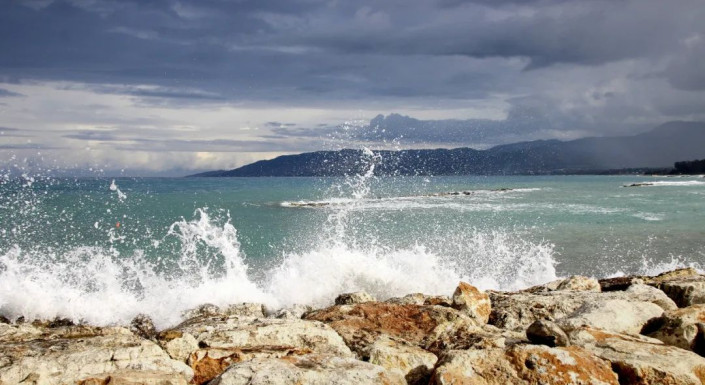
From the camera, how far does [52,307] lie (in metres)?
12.6

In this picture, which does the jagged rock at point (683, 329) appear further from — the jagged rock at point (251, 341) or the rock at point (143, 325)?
the rock at point (143, 325)

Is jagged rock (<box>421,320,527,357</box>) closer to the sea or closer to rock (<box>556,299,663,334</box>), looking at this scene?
rock (<box>556,299,663,334</box>)

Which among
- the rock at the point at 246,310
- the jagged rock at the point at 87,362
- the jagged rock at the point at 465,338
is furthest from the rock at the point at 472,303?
the jagged rock at the point at 87,362

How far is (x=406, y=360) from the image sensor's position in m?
6.28

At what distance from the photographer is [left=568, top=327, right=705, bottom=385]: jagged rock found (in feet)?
18.5

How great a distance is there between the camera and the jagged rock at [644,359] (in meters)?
5.64

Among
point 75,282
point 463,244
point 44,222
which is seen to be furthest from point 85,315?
point 44,222

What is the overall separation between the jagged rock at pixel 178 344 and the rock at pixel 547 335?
4.13 metres

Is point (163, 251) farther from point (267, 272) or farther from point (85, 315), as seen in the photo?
point (85, 315)

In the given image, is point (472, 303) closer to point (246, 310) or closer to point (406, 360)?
point (406, 360)

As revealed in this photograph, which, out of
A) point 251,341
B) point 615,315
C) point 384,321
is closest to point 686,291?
point 615,315

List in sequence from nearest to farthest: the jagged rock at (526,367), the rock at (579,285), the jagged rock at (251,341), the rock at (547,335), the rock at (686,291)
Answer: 1. the jagged rock at (526,367)
2. the rock at (547,335)
3. the jagged rock at (251,341)
4. the rock at (686,291)
5. the rock at (579,285)

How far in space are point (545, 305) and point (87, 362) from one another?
728cm

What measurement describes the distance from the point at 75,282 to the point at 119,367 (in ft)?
36.7
